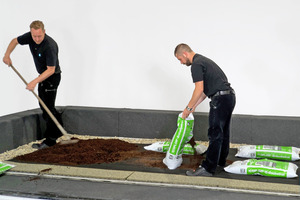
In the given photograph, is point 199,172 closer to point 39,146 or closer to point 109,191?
point 109,191

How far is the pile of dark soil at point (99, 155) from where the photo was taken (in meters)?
3.31

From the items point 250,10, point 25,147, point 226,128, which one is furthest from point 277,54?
point 25,147

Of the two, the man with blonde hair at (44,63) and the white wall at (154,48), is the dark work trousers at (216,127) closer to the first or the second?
the white wall at (154,48)

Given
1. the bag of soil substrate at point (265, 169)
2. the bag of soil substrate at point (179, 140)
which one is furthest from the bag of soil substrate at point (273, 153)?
the bag of soil substrate at point (179, 140)

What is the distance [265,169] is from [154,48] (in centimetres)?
214

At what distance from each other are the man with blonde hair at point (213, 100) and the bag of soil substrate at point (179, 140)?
0.09 meters

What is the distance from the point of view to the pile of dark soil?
331 centimetres

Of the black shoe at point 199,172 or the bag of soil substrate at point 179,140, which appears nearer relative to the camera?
the black shoe at point 199,172

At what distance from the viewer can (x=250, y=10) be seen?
13.9ft

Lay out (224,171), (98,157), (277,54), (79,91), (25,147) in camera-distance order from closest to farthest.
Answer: (224,171) < (98,157) < (25,147) < (277,54) < (79,91)

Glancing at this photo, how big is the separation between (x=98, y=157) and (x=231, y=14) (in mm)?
2150

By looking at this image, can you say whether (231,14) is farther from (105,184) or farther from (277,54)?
(105,184)

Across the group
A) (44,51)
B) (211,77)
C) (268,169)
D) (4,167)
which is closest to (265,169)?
(268,169)

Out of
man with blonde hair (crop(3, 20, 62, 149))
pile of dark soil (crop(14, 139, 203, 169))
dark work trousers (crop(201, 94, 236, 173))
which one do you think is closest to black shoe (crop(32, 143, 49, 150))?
man with blonde hair (crop(3, 20, 62, 149))
